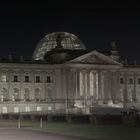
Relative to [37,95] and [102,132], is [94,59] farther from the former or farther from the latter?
[102,132]

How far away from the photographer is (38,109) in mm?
147375

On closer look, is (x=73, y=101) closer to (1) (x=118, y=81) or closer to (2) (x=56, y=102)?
(2) (x=56, y=102)

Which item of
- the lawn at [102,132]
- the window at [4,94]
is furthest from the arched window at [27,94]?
the lawn at [102,132]

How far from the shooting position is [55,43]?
564 ft

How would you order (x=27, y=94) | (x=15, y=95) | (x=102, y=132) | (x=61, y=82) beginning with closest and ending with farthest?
(x=102, y=132) < (x=15, y=95) < (x=27, y=94) < (x=61, y=82)

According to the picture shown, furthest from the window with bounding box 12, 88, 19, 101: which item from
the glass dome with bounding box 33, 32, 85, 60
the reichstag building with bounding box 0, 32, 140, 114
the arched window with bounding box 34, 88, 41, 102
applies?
the glass dome with bounding box 33, 32, 85, 60

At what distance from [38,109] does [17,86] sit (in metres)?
8.62

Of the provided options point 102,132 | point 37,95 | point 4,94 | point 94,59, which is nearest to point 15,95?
point 4,94

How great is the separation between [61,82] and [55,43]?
24.4 meters

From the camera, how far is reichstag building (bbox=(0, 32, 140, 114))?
480 feet

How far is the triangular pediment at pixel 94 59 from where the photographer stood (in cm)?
14988

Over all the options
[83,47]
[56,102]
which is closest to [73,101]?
[56,102]

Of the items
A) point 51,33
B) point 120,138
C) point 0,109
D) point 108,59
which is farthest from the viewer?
point 51,33

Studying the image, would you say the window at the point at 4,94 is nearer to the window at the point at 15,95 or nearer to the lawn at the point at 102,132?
the window at the point at 15,95
